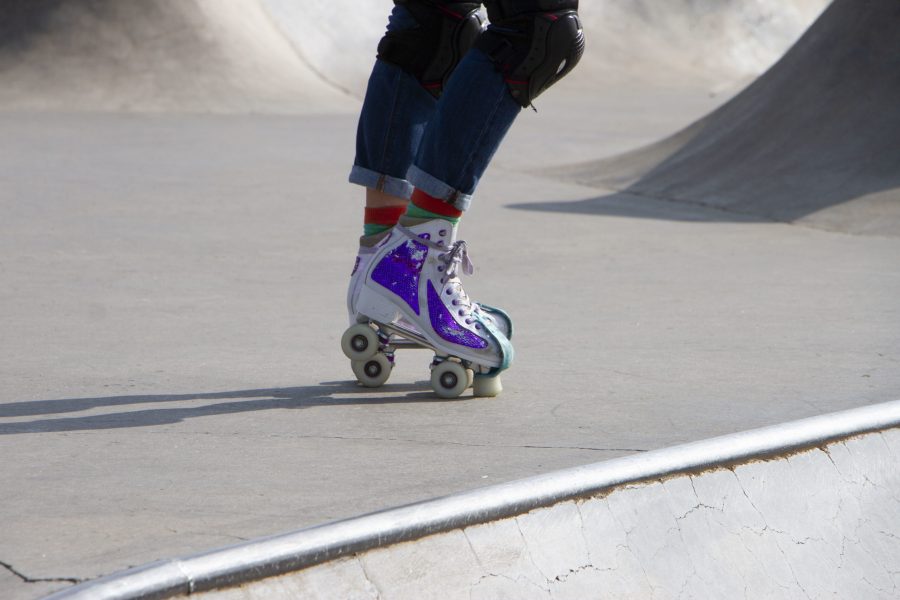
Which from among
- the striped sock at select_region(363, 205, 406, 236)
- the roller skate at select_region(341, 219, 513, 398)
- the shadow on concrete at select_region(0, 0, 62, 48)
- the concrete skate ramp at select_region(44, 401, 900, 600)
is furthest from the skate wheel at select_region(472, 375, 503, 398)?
the shadow on concrete at select_region(0, 0, 62, 48)

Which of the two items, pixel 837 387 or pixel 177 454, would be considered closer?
pixel 177 454

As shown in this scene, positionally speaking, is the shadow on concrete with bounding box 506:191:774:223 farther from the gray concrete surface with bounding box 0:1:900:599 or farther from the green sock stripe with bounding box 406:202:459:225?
the green sock stripe with bounding box 406:202:459:225

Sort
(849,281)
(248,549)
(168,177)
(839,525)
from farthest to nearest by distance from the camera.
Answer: (168,177), (849,281), (839,525), (248,549)

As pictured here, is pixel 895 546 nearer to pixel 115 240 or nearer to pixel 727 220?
pixel 115 240

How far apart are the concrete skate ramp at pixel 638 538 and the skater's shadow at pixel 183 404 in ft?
2.59

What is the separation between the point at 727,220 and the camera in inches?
220

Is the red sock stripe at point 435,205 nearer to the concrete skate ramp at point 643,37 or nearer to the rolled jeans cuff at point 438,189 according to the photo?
the rolled jeans cuff at point 438,189

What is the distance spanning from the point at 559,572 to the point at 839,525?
0.57m

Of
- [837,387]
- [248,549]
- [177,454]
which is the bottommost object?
[177,454]

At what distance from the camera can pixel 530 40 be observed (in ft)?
7.71

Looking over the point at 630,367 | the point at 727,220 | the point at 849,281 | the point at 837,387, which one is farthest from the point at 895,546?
the point at 727,220

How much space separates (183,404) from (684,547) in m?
1.06

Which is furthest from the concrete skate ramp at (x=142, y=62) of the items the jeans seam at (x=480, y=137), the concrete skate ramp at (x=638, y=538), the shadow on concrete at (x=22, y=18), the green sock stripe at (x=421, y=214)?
the concrete skate ramp at (x=638, y=538)

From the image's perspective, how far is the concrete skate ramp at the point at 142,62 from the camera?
432 inches
